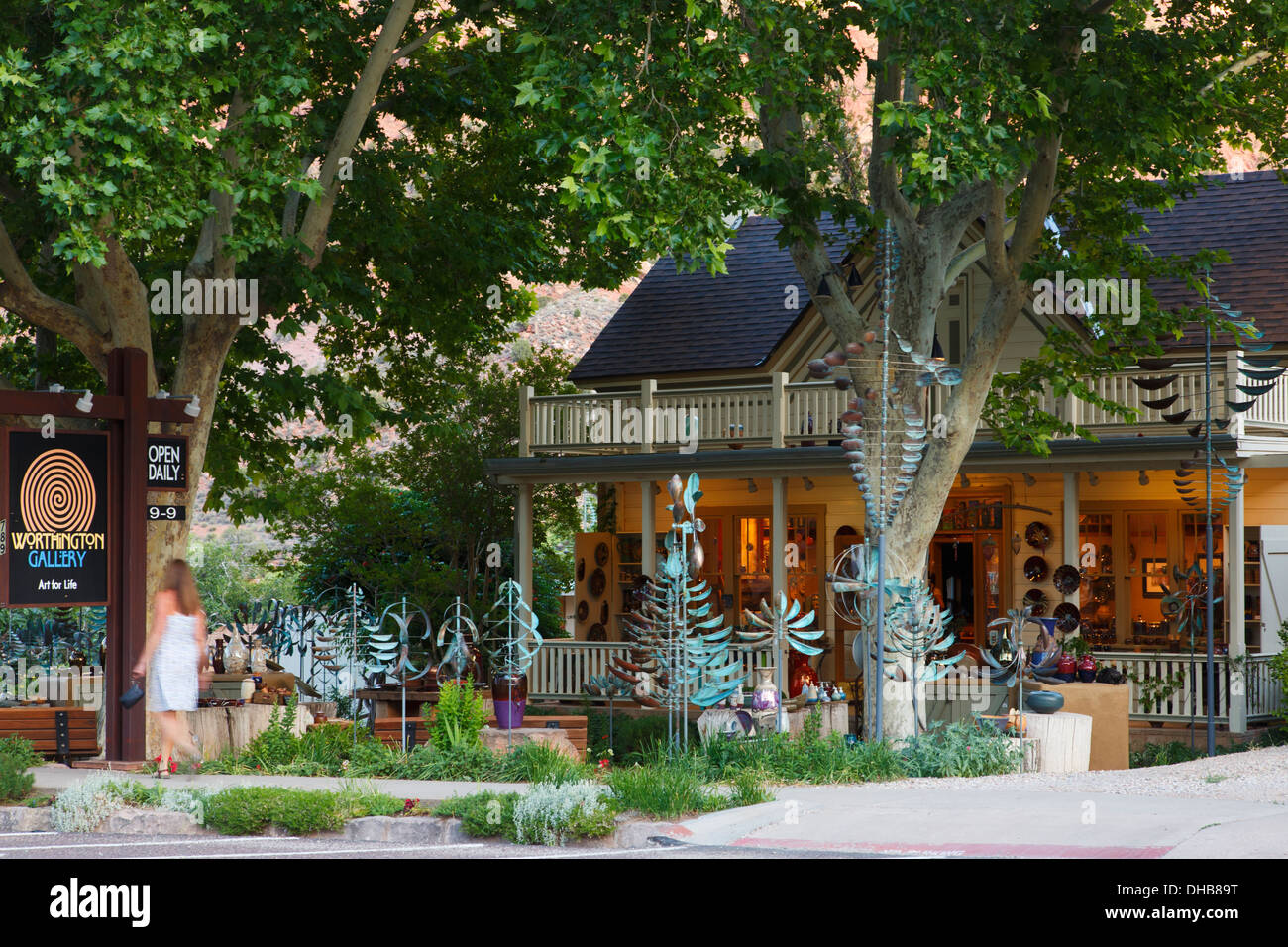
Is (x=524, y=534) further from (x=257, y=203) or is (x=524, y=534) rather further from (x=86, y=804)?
(x=86, y=804)

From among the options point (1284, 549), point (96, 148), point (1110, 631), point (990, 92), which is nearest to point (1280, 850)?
point (990, 92)

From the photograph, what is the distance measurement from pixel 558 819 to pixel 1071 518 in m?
13.1

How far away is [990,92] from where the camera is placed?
1434 centimetres

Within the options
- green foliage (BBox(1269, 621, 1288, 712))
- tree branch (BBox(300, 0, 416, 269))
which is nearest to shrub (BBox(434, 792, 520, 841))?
tree branch (BBox(300, 0, 416, 269))

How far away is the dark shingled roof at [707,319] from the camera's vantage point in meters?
27.0

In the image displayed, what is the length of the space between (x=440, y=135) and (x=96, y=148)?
8.96 m

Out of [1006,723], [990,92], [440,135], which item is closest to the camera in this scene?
[990,92]

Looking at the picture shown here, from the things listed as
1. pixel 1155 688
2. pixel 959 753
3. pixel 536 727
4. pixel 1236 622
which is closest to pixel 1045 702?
pixel 959 753

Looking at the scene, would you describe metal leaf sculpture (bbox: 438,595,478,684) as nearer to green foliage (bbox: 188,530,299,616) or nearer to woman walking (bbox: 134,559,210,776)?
woman walking (bbox: 134,559,210,776)

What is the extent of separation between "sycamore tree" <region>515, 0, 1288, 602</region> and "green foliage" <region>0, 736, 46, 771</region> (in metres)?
6.48

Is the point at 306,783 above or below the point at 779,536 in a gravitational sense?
below

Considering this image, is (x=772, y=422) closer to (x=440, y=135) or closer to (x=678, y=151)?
(x=440, y=135)

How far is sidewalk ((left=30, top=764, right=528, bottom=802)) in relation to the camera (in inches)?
478

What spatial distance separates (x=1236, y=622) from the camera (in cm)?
1980
